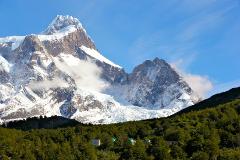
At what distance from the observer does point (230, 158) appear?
19800 centimetres
